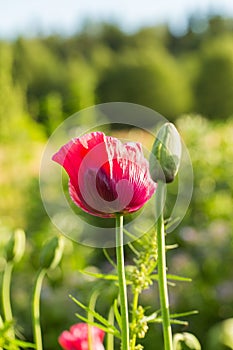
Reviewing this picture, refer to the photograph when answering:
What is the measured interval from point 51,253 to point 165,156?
184 mm

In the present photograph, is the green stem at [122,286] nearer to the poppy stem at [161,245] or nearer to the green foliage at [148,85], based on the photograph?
the poppy stem at [161,245]

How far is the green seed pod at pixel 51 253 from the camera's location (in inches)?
21.6

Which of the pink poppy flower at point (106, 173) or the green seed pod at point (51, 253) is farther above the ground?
the pink poppy flower at point (106, 173)

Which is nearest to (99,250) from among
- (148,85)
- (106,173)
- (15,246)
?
(15,246)

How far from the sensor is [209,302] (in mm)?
1729

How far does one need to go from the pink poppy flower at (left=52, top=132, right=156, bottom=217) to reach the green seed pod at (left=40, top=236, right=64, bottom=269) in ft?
0.45

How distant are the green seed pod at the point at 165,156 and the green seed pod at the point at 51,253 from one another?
0.56 feet

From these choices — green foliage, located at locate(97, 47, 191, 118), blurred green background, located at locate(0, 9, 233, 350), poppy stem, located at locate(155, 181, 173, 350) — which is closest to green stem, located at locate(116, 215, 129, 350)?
poppy stem, located at locate(155, 181, 173, 350)

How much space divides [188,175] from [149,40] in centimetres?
1268

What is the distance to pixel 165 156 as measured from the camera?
40 centimetres

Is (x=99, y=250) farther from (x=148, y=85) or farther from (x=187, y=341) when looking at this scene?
(x=148, y=85)

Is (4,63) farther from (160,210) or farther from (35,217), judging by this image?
(160,210)

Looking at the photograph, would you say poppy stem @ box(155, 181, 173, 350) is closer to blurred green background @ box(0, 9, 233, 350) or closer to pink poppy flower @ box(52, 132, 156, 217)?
pink poppy flower @ box(52, 132, 156, 217)

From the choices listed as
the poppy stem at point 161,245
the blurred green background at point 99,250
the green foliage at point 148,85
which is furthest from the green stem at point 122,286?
the green foliage at point 148,85
